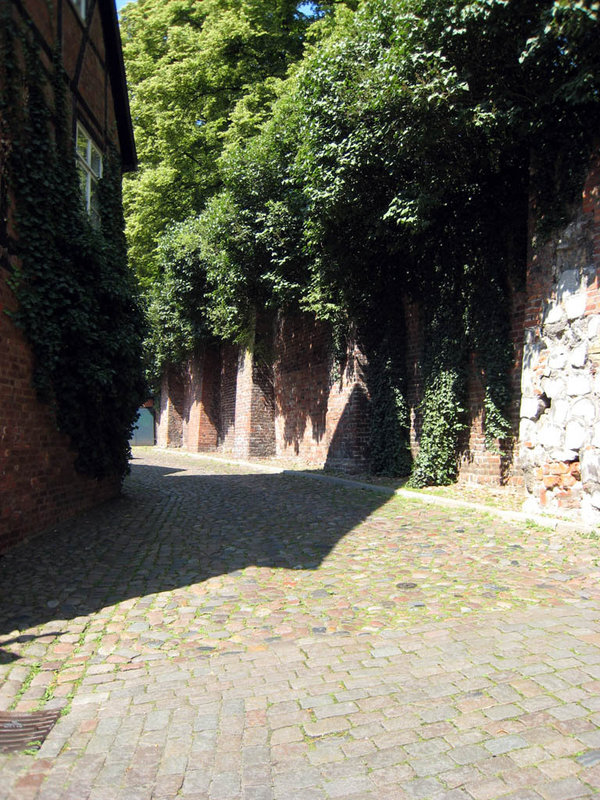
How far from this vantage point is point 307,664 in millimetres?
3730

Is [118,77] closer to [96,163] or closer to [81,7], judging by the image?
[81,7]

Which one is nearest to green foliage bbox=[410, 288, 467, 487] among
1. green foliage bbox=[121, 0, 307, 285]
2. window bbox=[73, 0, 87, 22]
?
window bbox=[73, 0, 87, 22]

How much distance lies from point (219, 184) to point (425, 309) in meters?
12.9

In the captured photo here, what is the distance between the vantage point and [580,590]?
491 centimetres

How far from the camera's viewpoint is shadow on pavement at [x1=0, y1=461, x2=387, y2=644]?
5.15 meters

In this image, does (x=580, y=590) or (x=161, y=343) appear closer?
(x=580, y=590)

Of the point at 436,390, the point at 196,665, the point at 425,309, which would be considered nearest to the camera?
the point at 196,665

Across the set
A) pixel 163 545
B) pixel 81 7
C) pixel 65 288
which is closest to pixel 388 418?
pixel 163 545

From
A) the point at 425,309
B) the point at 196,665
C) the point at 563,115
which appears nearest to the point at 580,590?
the point at 196,665

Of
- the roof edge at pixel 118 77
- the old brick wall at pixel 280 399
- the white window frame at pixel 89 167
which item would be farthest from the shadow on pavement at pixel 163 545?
the roof edge at pixel 118 77

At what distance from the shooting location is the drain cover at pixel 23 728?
9.53 ft

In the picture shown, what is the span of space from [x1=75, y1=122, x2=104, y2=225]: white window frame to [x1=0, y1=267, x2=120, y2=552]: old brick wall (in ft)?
9.35

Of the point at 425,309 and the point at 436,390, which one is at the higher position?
the point at 425,309

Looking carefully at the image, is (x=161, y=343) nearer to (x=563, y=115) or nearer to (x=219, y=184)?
(x=219, y=184)
